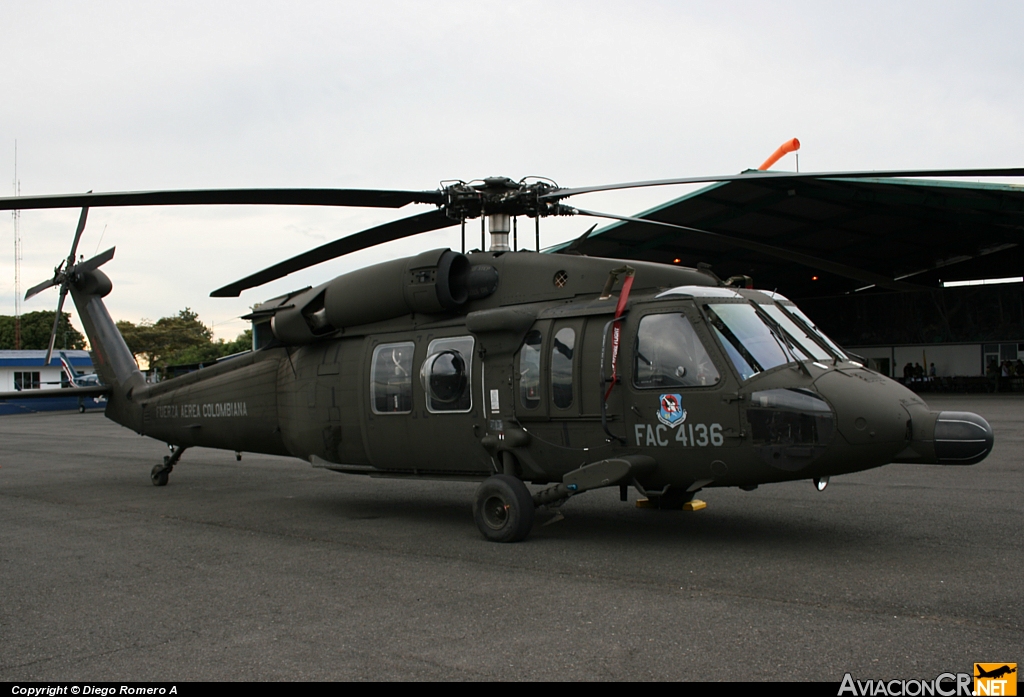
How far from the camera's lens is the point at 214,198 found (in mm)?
8180

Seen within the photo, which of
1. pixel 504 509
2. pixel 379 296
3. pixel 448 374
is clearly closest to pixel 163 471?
pixel 379 296

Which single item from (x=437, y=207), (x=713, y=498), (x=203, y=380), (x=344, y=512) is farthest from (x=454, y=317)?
(x=203, y=380)

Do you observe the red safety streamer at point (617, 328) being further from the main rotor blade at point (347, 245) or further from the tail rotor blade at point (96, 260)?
the tail rotor blade at point (96, 260)

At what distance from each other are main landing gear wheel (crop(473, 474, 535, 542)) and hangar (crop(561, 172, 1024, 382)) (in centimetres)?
1007

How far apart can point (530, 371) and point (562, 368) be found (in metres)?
0.38

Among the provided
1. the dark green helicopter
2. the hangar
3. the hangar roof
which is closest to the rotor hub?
the dark green helicopter

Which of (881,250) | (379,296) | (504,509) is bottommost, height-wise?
(504,509)

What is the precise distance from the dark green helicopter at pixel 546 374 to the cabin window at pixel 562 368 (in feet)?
0.05

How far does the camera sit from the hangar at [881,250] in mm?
27062

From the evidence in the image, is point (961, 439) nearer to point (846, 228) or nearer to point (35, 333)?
point (846, 228)

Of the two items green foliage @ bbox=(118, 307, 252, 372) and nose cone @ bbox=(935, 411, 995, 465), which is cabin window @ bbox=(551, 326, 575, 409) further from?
green foliage @ bbox=(118, 307, 252, 372)

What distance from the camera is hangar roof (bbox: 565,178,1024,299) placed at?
26.5 meters

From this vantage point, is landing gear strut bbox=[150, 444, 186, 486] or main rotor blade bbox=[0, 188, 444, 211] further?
landing gear strut bbox=[150, 444, 186, 486]

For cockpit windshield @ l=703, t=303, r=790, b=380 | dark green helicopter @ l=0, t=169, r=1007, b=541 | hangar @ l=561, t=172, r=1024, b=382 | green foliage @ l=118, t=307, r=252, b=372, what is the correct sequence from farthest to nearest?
green foliage @ l=118, t=307, r=252, b=372
hangar @ l=561, t=172, r=1024, b=382
cockpit windshield @ l=703, t=303, r=790, b=380
dark green helicopter @ l=0, t=169, r=1007, b=541
